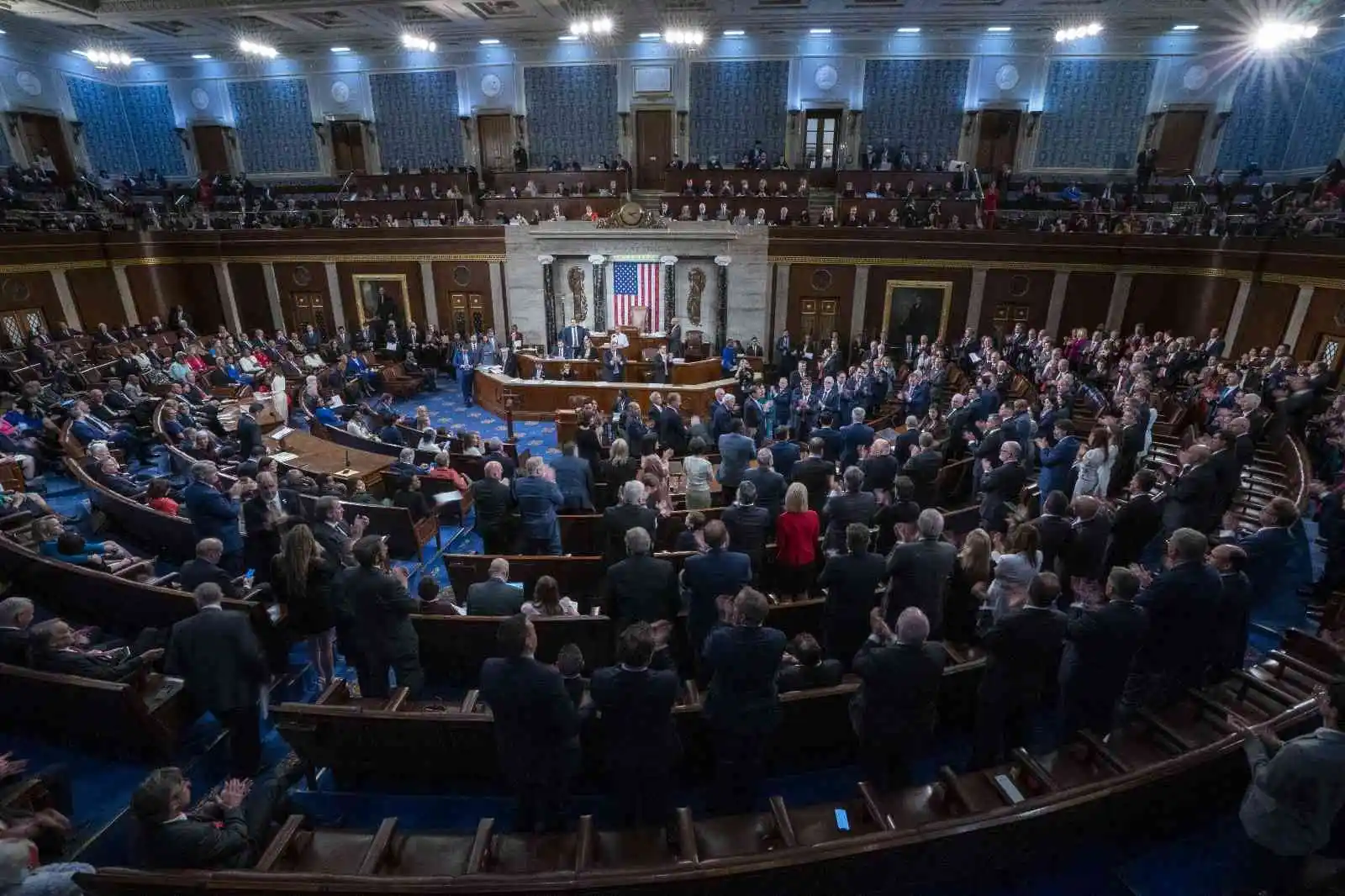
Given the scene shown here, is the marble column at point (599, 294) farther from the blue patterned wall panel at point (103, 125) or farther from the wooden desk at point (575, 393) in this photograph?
the blue patterned wall panel at point (103, 125)

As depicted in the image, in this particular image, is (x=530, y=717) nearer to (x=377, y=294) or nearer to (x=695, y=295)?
(x=695, y=295)

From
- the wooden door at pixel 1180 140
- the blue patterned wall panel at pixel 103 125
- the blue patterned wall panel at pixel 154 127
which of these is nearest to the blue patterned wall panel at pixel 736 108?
the wooden door at pixel 1180 140

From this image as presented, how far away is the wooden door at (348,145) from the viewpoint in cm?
2211

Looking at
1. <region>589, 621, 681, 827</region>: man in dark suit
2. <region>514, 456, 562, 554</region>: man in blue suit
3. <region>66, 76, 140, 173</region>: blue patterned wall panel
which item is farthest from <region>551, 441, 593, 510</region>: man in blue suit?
<region>66, 76, 140, 173</region>: blue patterned wall panel

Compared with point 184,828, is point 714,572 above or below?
above

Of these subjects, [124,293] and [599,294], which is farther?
[599,294]

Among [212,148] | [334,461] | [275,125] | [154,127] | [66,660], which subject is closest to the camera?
[66,660]

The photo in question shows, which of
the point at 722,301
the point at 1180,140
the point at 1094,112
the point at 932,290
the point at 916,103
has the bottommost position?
the point at 722,301

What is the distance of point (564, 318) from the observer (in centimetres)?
1884

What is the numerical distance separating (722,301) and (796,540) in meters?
13.7

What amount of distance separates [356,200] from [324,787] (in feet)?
66.9

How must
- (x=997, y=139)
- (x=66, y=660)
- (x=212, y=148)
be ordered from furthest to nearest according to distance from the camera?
(x=212, y=148) < (x=997, y=139) < (x=66, y=660)

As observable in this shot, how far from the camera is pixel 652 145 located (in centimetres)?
2094

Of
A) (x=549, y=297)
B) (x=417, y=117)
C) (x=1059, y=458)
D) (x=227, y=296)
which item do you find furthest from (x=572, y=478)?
(x=417, y=117)
